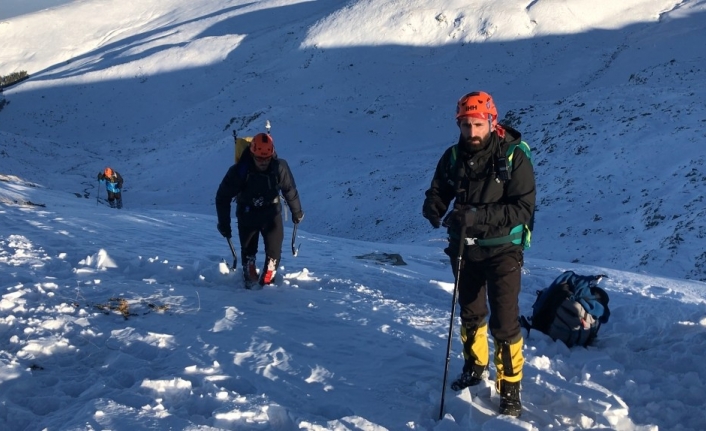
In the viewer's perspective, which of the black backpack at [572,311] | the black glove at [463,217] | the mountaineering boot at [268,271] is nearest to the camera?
the black glove at [463,217]

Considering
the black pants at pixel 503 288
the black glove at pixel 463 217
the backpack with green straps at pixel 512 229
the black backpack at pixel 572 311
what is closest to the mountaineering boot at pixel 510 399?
the black pants at pixel 503 288

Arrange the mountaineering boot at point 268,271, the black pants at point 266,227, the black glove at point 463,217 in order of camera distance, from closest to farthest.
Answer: the black glove at point 463,217 → the black pants at point 266,227 → the mountaineering boot at point 268,271

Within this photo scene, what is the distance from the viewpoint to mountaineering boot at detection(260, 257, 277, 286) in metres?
8.03

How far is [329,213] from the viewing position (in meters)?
25.3

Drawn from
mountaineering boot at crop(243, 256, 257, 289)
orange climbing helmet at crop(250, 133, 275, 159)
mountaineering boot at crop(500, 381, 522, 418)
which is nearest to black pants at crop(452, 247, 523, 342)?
mountaineering boot at crop(500, 381, 522, 418)

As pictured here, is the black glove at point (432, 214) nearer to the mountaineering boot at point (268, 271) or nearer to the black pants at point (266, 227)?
the black pants at point (266, 227)

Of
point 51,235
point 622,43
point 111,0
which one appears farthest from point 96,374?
point 111,0

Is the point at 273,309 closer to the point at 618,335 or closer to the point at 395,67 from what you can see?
the point at 618,335

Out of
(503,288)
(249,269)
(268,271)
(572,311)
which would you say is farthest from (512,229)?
(249,269)

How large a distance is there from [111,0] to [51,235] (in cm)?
9414

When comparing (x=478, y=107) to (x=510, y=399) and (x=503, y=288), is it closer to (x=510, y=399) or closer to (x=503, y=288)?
(x=503, y=288)

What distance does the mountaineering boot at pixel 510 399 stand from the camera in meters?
4.62

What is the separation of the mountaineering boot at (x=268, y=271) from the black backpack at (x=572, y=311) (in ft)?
10.6

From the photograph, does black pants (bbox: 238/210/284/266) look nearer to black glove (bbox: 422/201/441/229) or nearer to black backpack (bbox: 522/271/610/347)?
black backpack (bbox: 522/271/610/347)
